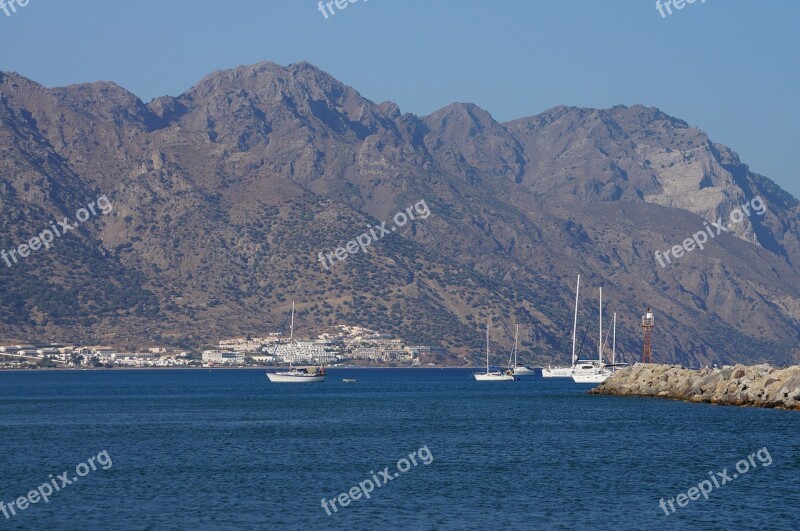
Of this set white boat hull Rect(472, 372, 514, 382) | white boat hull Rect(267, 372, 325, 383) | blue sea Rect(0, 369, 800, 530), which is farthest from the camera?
white boat hull Rect(472, 372, 514, 382)

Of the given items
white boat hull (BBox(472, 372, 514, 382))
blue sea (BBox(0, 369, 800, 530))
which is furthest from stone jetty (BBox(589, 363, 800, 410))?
white boat hull (BBox(472, 372, 514, 382))

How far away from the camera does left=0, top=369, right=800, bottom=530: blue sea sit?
1799 inches

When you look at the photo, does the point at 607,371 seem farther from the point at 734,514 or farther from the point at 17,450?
the point at 734,514

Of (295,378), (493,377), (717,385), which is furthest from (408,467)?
(493,377)

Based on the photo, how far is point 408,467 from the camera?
59.5 m

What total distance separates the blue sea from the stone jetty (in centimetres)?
242

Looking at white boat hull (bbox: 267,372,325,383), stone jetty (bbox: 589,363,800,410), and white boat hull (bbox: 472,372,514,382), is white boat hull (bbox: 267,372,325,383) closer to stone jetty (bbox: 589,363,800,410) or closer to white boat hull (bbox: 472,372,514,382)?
white boat hull (bbox: 472,372,514,382)

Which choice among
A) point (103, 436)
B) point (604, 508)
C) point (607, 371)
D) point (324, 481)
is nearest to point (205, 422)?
point (103, 436)

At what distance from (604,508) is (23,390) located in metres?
123

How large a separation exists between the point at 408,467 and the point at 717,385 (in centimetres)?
5546

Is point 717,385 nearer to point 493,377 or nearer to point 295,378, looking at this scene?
point 295,378

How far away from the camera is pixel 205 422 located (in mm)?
90875

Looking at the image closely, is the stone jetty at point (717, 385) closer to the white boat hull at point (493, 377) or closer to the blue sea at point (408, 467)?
the blue sea at point (408, 467)

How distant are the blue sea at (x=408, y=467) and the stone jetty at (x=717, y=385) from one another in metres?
2.42
